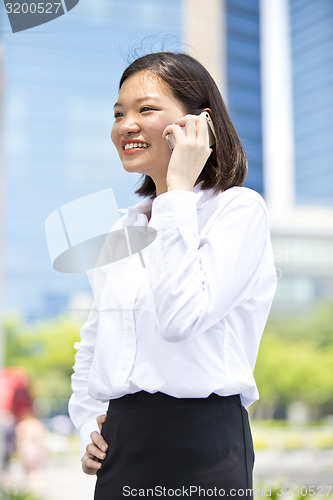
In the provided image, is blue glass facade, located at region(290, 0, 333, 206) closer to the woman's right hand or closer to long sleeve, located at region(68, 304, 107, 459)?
long sleeve, located at region(68, 304, 107, 459)

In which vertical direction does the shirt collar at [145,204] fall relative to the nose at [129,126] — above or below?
below

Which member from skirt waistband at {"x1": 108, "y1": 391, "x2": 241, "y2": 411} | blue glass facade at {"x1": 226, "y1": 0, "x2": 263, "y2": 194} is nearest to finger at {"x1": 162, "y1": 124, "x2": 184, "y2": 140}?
skirt waistband at {"x1": 108, "y1": 391, "x2": 241, "y2": 411}

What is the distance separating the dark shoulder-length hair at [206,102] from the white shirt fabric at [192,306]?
0.06 meters

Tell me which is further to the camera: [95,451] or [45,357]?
[45,357]

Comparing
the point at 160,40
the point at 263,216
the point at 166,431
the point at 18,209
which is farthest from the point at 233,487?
the point at 18,209

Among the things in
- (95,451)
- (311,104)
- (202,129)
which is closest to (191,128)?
(202,129)

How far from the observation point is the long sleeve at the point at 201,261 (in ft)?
2.79

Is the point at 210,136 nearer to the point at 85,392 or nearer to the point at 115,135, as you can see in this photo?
the point at 115,135

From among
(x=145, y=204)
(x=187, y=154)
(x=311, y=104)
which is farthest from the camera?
(x=311, y=104)

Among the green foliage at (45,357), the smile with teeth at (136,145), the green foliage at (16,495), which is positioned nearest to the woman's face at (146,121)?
the smile with teeth at (136,145)

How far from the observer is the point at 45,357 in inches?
979

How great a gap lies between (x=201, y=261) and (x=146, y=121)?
267 mm

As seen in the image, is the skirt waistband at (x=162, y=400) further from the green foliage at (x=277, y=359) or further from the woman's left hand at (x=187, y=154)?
the green foliage at (x=277, y=359)

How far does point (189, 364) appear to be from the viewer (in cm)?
90
